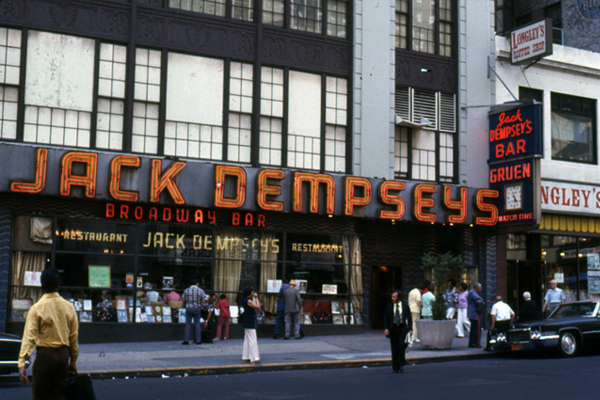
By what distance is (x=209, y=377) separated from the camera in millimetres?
13453

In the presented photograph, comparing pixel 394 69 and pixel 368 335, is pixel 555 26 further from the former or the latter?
pixel 368 335

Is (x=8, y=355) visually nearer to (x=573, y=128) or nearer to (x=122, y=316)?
(x=122, y=316)

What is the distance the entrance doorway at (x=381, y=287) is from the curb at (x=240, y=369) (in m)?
6.59

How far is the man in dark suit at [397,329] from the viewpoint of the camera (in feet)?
46.5

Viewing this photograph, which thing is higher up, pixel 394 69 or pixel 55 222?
pixel 394 69

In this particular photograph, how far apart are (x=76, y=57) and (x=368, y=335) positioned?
1130 centimetres

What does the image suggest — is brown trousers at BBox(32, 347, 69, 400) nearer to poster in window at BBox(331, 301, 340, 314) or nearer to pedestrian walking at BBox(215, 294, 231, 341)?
pedestrian walking at BBox(215, 294, 231, 341)

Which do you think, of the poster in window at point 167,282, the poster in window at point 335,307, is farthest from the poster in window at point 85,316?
the poster in window at point 335,307

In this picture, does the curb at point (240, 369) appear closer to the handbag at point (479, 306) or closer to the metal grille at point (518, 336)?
the metal grille at point (518, 336)

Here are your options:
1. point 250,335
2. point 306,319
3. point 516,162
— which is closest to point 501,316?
point 306,319

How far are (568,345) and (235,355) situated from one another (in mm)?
7624

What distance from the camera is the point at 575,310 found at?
17578mm

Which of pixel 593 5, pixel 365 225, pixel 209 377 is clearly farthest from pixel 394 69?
pixel 209 377

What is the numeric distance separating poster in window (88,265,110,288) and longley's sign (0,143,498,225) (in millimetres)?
1554
